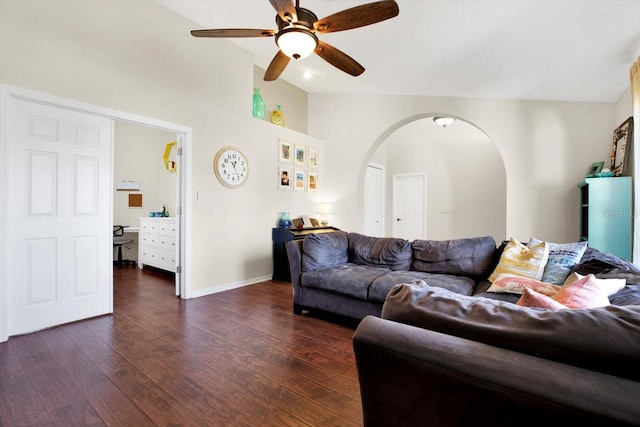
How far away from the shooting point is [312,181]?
→ 17.9 feet

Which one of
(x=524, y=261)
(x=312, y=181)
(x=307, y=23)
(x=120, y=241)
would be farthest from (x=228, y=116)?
(x=524, y=261)

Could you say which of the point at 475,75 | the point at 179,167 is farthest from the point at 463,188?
the point at 179,167

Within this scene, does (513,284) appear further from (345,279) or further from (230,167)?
(230,167)

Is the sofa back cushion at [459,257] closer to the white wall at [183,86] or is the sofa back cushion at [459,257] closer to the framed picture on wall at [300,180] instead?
the white wall at [183,86]

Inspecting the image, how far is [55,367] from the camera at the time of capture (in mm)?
2016

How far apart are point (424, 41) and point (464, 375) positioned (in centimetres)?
343

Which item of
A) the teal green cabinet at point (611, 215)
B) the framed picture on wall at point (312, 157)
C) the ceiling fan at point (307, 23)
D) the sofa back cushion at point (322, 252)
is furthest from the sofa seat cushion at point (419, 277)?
the framed picture on wall at point (312, 157)

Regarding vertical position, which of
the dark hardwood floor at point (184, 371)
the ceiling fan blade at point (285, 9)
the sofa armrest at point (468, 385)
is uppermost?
the ceiling fan blade at point (285, 9)

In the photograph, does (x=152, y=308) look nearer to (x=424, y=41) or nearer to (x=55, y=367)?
(x=55, y=367)

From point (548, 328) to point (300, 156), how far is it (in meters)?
Result: 4.68

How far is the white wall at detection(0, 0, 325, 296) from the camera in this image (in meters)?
2.57

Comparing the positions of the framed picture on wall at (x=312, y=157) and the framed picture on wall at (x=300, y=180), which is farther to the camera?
the framed picture on wall at (x=312, y=157)

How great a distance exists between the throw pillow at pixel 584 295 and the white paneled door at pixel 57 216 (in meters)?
3.65

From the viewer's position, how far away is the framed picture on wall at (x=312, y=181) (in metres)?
5.39
